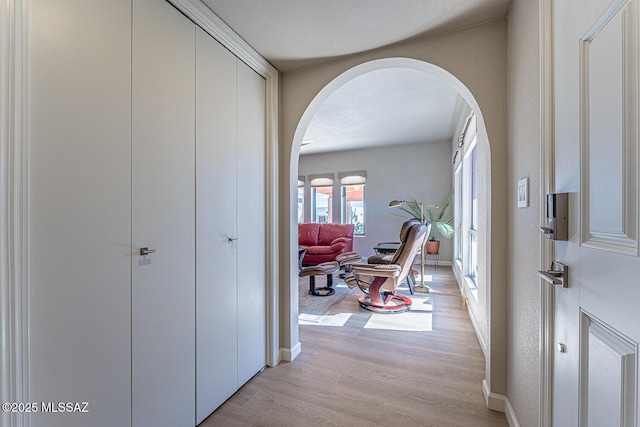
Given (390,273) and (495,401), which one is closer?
(495,401)

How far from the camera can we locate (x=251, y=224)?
77.4 inches

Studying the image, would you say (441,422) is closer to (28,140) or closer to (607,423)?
(607,423)

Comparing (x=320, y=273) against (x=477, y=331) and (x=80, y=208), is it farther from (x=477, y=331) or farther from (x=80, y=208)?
(x=80, y=208)

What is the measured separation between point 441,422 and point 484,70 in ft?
6.61

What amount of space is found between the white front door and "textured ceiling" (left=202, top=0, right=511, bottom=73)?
763 mm

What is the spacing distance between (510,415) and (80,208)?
224 cm

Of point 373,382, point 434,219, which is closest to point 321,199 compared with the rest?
point 434,219

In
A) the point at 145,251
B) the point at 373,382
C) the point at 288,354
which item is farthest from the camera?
the point at 288,354

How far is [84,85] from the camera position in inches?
40.5

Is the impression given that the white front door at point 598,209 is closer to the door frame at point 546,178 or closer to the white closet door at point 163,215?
the door frame at point 546,178

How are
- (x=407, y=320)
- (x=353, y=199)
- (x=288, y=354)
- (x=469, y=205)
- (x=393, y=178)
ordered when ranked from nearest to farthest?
1. (x=288, y=354)
2. (x=407, y=320)
3. (x=469, y=205)
4. (x=393, y=178)
5. (x=353, y=199)

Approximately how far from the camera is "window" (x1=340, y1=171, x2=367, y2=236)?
6.82 meters

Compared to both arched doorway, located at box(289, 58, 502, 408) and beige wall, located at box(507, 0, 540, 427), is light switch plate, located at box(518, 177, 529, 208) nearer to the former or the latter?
beige wall, located at box(507, 0, 540, 427)

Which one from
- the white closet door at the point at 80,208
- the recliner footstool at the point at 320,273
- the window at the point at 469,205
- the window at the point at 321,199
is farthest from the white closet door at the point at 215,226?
the window at the point at 321,199
